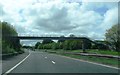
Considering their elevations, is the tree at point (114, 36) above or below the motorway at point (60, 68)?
above

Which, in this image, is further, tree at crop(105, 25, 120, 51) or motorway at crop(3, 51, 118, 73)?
tree at crop(105, 25, 120, 51)

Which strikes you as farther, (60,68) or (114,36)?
(114,36)

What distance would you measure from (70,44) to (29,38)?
33420 millimetres

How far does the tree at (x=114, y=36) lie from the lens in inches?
4101

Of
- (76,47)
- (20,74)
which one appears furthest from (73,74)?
(76,47)

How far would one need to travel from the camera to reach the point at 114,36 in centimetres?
10744

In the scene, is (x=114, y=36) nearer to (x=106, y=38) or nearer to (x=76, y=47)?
(x=106, y=38)

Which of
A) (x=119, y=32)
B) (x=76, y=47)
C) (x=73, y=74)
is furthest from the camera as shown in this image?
(x=76, y=47)

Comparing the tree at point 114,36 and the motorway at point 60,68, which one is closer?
the motorway at point 60,68

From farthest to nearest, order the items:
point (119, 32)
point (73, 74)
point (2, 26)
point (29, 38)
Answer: point (29, 38), point (119, 32), point (2, 26), point (73, 74)

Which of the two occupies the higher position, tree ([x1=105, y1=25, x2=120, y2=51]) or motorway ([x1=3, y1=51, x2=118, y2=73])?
tree ([x1=105, y1=25, x2=120, y2=51])

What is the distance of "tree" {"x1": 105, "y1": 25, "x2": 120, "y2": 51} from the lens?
10417 cm

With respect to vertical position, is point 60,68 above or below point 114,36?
below

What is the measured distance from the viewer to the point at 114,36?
10744cm
